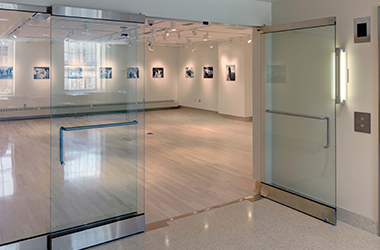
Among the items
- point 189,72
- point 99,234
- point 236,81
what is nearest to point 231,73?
point 236,81

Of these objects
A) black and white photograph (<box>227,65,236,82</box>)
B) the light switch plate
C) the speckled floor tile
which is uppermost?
black and white photograph (<box>227,65,236,82</box>)

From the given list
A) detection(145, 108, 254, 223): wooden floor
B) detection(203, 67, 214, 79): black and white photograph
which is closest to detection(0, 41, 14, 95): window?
detection(145, 108, 254, 223): wooden floor

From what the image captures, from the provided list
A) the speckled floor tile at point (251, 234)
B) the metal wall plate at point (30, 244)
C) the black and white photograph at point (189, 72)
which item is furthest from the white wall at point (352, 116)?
the black and white photograph at point (189, 72)

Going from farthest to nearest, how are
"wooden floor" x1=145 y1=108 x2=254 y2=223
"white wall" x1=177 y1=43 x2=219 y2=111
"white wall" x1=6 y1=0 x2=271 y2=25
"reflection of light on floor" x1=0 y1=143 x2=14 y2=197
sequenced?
"white wall" x1=177 y1=43 x2=219 y2=111, "wooden floor" x1=145 y1=108 x2=254 y2=223, "white wall" x1=6 y1=0 x2=271 y2=25, "reflection of light on floor" x1=0 y1=143 x2=14 y2=197

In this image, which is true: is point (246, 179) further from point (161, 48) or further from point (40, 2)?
point (161, 48)

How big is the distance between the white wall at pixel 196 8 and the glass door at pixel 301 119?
402 mm

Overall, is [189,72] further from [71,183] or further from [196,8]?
[71,183]

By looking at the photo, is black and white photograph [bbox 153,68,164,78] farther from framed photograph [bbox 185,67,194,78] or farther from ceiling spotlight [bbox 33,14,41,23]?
ceiling spotlight [bbox 33,14,41,23]

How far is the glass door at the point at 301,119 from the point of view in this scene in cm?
476

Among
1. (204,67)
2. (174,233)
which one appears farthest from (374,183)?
(204,67)

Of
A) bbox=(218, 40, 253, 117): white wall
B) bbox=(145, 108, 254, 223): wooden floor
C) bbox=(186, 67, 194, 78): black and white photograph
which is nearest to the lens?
bbox=(145, 108, 254, 223): wooden floor

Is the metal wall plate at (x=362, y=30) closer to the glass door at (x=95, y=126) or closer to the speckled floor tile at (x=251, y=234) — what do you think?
the speckled floor tile at (x=251, y=234)

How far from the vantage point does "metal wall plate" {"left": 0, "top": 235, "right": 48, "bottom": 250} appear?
384 centimetres

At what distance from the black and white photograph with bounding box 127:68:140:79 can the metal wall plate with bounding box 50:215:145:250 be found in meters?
1.74
